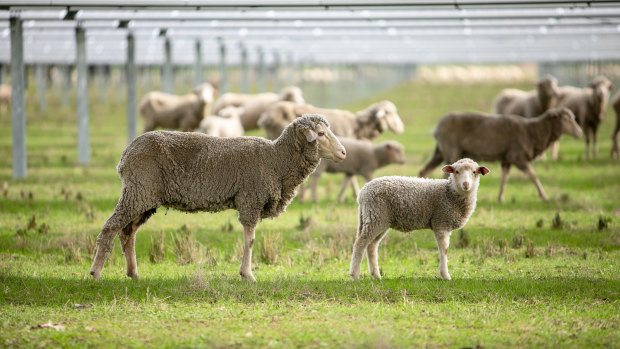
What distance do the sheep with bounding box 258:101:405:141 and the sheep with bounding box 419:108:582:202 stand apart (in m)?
2.39

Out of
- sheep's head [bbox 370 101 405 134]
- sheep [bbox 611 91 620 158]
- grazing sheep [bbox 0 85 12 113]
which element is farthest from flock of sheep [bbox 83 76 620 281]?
grazing sheep [bbox 0 85 12 113]

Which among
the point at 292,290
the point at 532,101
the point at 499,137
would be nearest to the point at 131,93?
the point at 499,137

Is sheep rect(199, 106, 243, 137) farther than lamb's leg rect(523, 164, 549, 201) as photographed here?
Yes

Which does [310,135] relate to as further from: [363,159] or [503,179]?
[503,179]

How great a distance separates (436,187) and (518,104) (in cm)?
1662

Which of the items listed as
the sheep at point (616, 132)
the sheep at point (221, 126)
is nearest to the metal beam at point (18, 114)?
the sheep at point (221, 126)

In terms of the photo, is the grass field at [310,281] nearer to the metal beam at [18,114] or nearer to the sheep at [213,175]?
the sheep at [213,175]

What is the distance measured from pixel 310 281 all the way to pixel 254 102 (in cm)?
1644

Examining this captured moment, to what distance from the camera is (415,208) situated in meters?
9.37

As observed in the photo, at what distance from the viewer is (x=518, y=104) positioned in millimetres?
Result: 25281

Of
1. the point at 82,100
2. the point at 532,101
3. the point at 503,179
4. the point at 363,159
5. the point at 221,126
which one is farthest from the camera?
the point at 532,101

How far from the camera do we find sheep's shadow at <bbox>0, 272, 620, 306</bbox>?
8414 mm

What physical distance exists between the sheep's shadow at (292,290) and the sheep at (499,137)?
7.10m

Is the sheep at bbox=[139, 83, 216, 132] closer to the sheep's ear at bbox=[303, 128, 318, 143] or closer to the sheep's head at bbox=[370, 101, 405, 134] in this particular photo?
the sheep's head at bbox=[370, 101, 405, 134]
